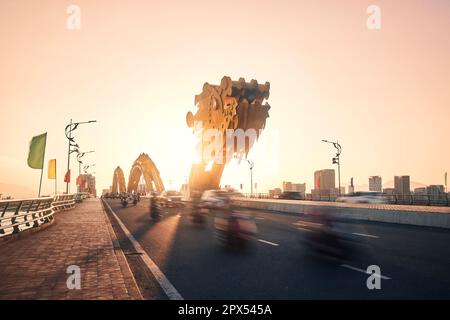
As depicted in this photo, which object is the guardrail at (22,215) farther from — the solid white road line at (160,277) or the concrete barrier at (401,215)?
the concrete barrier at (401,215)

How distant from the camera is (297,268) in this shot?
9.05 m

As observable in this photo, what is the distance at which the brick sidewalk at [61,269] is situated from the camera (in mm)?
6367

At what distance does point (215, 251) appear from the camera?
469 inches

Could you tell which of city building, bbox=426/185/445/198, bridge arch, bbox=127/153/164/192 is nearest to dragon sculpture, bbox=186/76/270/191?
city building, bbox=426/185/445/198

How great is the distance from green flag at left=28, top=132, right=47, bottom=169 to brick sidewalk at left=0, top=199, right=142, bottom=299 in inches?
329

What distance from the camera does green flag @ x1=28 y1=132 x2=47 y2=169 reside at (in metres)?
21.2

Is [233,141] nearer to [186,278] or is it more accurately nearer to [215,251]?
[215,251]

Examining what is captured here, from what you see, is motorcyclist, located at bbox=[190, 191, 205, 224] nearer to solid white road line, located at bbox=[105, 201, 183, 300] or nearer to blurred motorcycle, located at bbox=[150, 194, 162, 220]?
blurred motorcycle, located at bbox=[150, 194, 162, 220]

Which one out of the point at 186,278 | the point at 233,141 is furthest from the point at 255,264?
the point at 233,141

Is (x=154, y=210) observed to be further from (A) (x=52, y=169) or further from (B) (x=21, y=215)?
(B) (x=21, y=215)

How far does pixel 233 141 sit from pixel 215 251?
47.3 meters

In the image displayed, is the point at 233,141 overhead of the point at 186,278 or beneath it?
overhead

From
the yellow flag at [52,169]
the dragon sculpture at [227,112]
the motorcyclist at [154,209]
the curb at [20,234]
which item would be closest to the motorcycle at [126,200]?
the dragon sculpture at [227,112]
